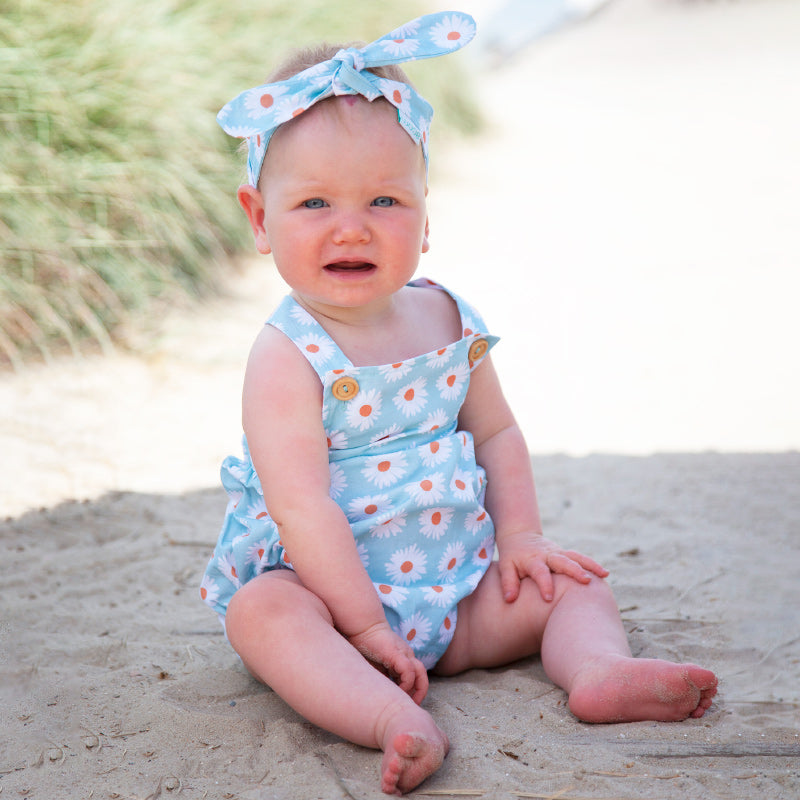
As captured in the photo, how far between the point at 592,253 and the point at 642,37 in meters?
19.0

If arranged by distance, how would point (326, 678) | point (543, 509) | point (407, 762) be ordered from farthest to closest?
point (543, 509)
point (326, 678)
point (407, 762)

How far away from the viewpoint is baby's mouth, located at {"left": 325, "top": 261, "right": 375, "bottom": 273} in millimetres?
1928

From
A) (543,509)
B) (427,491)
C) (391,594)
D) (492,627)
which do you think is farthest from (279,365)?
(543,509)

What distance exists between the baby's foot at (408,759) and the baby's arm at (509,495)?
55 centimetres

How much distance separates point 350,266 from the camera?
1.94 meters

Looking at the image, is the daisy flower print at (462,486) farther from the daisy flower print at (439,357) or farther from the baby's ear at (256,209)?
the baby's ear at (256,209)

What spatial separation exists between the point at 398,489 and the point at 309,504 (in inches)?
9.4

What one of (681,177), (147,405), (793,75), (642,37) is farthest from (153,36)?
(642,37)

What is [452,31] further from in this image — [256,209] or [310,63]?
[256,209]

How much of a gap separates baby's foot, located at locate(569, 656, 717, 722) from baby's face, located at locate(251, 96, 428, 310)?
2.92 feet

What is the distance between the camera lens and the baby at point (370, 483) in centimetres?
176

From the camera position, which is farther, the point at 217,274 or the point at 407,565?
the point at 217,274

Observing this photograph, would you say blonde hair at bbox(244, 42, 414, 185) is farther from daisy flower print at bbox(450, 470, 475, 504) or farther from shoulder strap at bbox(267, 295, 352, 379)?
daisy flower print at bbox(450, 470, 475, 504)

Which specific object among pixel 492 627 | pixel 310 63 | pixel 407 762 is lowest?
pixel 407 762
